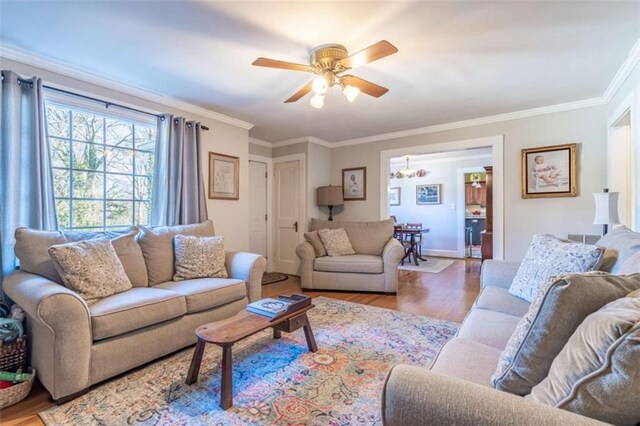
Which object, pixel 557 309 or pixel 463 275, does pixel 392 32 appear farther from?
pixel 463 275

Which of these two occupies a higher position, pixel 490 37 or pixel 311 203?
pixel 490 37

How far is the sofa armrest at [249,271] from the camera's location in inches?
113

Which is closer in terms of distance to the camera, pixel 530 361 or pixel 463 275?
pixel 530 361

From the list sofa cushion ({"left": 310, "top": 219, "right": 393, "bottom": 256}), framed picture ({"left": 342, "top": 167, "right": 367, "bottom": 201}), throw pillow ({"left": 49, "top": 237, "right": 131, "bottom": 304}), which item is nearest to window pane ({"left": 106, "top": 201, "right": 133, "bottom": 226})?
throw pillow ({"left": 49, "top": 237, "right": 131, "bottom": 304})

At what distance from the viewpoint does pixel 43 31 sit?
6.91ft

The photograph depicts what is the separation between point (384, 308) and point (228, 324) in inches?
76.5

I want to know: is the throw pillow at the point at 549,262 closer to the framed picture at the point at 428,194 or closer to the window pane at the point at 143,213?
the window pane at the point at 143,213

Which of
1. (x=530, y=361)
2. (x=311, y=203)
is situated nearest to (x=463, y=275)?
(x=311, y=203)

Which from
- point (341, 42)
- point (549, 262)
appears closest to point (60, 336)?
point (341, 42)

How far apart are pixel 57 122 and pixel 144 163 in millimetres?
798

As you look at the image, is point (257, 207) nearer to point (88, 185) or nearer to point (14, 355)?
point (88, 185)

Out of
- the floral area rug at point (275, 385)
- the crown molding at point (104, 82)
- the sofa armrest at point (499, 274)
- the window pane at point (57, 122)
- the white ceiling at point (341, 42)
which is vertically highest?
the white ceiling at point (341, 42)

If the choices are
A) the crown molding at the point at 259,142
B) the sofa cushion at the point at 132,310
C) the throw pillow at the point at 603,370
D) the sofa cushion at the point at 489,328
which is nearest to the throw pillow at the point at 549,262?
the sofa cushion at the point at 489,328

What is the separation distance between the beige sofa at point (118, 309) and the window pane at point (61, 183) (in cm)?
59
